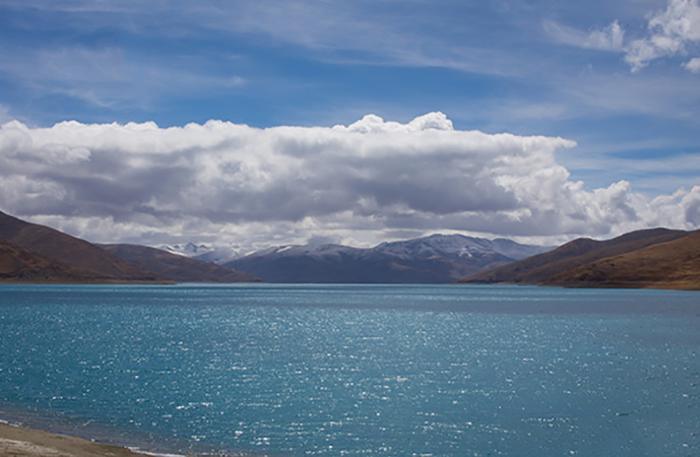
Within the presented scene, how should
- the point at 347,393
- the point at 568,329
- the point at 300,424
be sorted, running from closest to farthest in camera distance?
the point at 300,424 → the point at 347,393 → the point at 568,329

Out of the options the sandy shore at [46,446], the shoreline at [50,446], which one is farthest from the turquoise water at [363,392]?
the sandy shore at [46,446]

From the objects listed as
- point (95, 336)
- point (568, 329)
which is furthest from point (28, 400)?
point (568, 329)

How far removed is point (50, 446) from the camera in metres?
32.2

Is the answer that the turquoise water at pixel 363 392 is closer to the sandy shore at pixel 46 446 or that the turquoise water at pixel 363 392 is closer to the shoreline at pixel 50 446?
the shoreline at pixel 50 446

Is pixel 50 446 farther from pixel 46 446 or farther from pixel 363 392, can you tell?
pixel 363 392

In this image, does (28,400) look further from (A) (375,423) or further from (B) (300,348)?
(B) (300,348)

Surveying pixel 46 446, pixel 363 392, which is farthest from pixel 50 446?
pixel 363 392

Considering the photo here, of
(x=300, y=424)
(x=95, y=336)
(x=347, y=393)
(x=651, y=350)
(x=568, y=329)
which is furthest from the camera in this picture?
(x=568, y=329)

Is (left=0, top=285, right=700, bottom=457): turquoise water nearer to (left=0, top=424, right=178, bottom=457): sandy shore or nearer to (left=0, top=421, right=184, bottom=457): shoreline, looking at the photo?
(left=0, top=421, right=184, bottom=457): shoreline

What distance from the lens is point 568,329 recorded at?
413ft

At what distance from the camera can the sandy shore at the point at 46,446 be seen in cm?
2961

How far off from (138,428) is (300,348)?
160 ft

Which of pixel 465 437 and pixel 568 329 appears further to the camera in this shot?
pixel 568 329

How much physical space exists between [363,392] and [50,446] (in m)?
28.1
